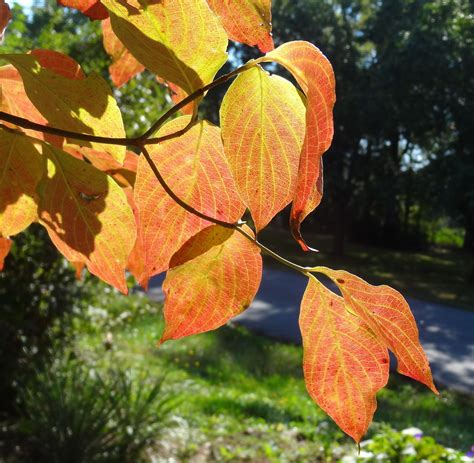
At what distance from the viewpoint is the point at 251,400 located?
4074mm

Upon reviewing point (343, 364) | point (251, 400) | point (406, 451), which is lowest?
point (251, 400)

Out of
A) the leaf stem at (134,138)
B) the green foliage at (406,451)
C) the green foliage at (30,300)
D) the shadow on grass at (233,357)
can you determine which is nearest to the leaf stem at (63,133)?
the leaf stem at (134,138)

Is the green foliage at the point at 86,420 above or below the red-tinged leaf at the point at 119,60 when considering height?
below

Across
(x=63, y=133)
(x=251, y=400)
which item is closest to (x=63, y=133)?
(x=63, y=133)

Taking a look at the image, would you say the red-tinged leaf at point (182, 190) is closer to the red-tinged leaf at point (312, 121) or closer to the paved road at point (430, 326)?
the red-tinged leaf at point (312, 121)

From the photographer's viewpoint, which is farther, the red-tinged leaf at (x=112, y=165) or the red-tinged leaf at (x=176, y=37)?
the red-tinged leaf at (x=112, y=165)

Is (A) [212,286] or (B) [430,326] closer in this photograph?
(A) [212,286]

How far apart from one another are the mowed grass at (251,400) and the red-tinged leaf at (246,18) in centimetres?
261

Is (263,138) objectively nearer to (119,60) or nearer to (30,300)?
(119,60)

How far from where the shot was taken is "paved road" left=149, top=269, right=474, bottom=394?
5.55 metres

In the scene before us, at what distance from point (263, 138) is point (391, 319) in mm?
102

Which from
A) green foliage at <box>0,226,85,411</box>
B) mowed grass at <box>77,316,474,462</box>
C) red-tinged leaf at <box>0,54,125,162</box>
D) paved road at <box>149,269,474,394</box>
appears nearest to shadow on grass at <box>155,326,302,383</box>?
mowed grass at <box>77,316,474,462</box>

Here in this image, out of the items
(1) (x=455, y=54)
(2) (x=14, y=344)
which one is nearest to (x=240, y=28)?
(2) (x=14, y=344)

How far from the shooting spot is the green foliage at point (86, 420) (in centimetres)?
281
